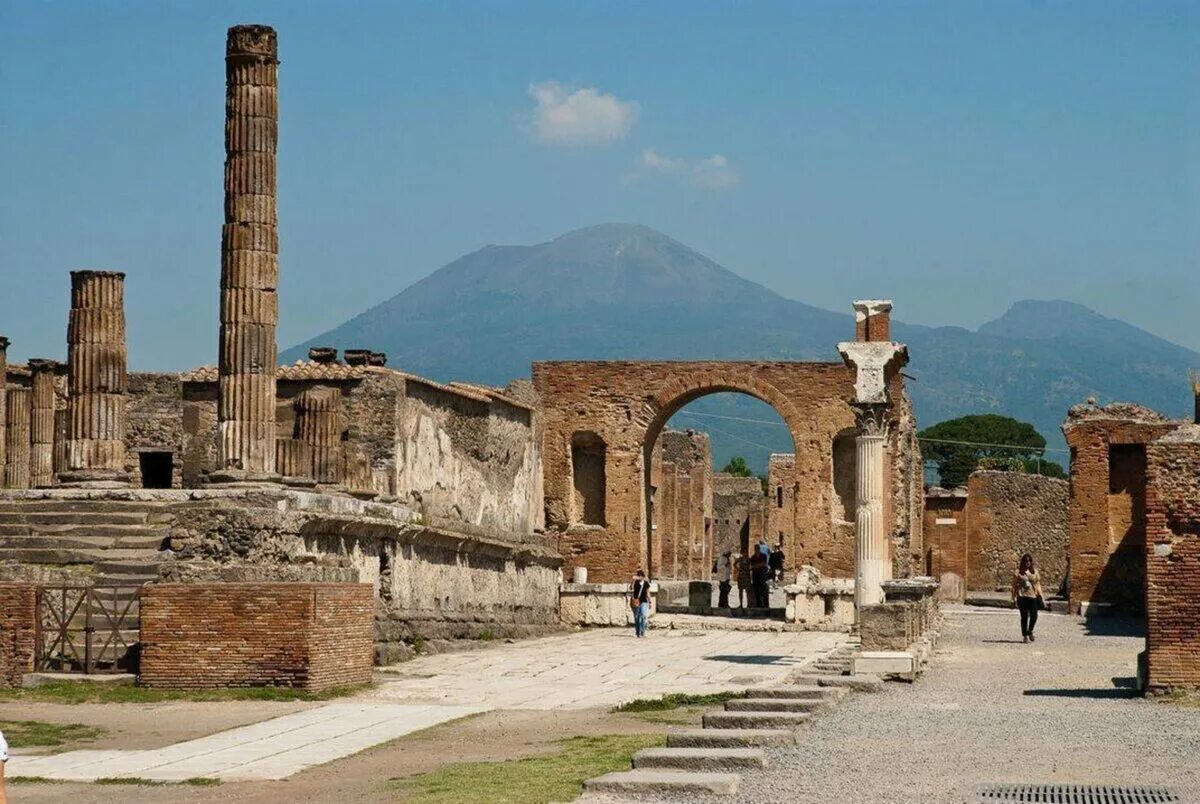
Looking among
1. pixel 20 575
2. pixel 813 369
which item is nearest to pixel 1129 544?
pixel 813 369

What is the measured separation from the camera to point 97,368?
92.2 feet

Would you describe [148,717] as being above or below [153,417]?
below

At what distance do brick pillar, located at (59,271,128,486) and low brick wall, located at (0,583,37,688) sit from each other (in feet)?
24.8

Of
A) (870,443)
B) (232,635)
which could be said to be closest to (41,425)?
(870,443)

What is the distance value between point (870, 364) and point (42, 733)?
37.2ft

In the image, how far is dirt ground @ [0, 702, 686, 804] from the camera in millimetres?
13188

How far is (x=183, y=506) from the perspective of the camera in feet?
77.8

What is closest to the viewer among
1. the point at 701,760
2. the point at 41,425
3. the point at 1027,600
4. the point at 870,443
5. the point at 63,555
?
the point at 701,760

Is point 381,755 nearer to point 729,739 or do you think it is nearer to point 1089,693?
point 729,739

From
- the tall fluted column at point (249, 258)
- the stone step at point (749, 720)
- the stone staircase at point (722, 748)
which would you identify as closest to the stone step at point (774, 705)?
the stone staircase at point (722, 748)

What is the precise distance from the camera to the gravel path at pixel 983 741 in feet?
40.6

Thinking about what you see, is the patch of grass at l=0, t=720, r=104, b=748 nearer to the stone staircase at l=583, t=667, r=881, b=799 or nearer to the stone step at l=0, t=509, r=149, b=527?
the stone staircase at l=583, t=667, r=881, b=799

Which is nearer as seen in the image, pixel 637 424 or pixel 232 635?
pixel 232 635

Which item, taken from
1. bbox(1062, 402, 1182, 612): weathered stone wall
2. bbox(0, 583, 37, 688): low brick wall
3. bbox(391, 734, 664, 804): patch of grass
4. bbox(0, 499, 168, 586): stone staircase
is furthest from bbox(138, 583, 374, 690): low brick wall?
bbox(1062, 402, 1182, 612): weathered stone wall
